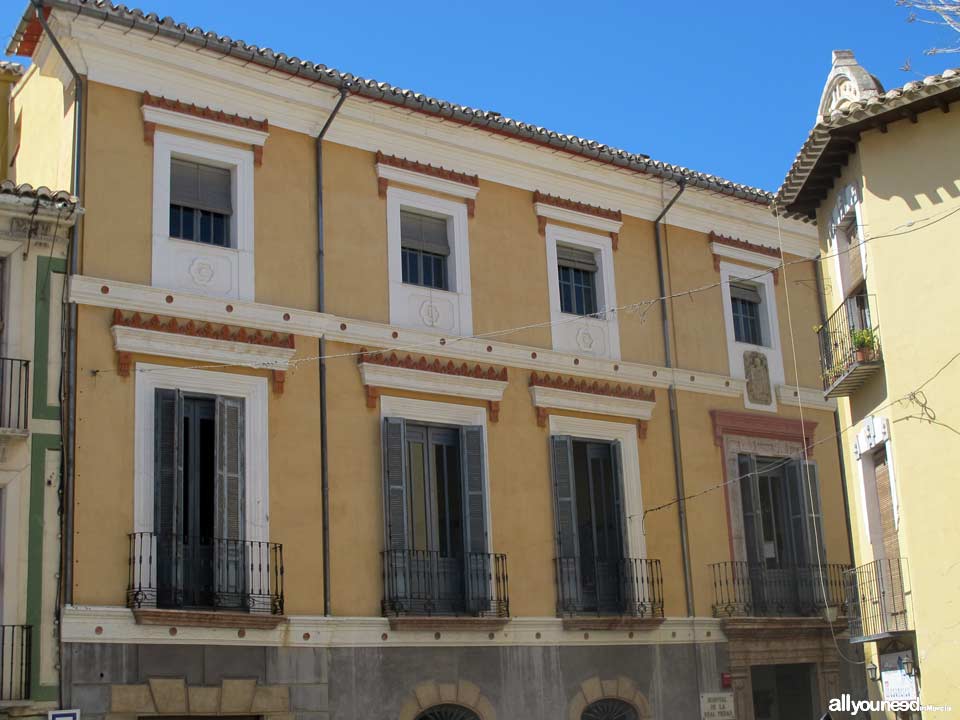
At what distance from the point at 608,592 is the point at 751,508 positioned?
3.28 metres

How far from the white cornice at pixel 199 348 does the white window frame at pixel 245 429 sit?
0.17m

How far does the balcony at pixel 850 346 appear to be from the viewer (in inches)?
670

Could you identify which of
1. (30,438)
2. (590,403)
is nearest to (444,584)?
(590,403)

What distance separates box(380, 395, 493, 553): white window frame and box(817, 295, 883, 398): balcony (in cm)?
464

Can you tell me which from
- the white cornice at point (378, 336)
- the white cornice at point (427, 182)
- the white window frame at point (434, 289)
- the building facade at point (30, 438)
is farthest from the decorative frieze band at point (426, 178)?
the building facade at point (30, 438)

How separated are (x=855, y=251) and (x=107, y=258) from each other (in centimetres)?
948

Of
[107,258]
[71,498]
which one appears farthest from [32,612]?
[107,258]

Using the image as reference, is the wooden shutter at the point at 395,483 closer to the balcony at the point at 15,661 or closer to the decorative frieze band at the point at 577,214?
the decorative frieze band at the point at 577,214

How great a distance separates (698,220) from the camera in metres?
22.7

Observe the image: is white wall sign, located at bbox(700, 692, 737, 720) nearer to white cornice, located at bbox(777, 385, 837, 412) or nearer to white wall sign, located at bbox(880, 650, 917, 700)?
white wall sign, located at bbox(880, 650, 917, 700)

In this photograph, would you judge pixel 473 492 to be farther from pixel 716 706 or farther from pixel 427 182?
pixel 716 706

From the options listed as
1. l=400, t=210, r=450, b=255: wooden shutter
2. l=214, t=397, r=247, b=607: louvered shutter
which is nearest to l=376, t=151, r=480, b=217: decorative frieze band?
l=400, t=210, r=450, b=255: wooden shutter

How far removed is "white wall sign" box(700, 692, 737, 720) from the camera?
20016 millimetres

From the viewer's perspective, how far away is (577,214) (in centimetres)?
2116
